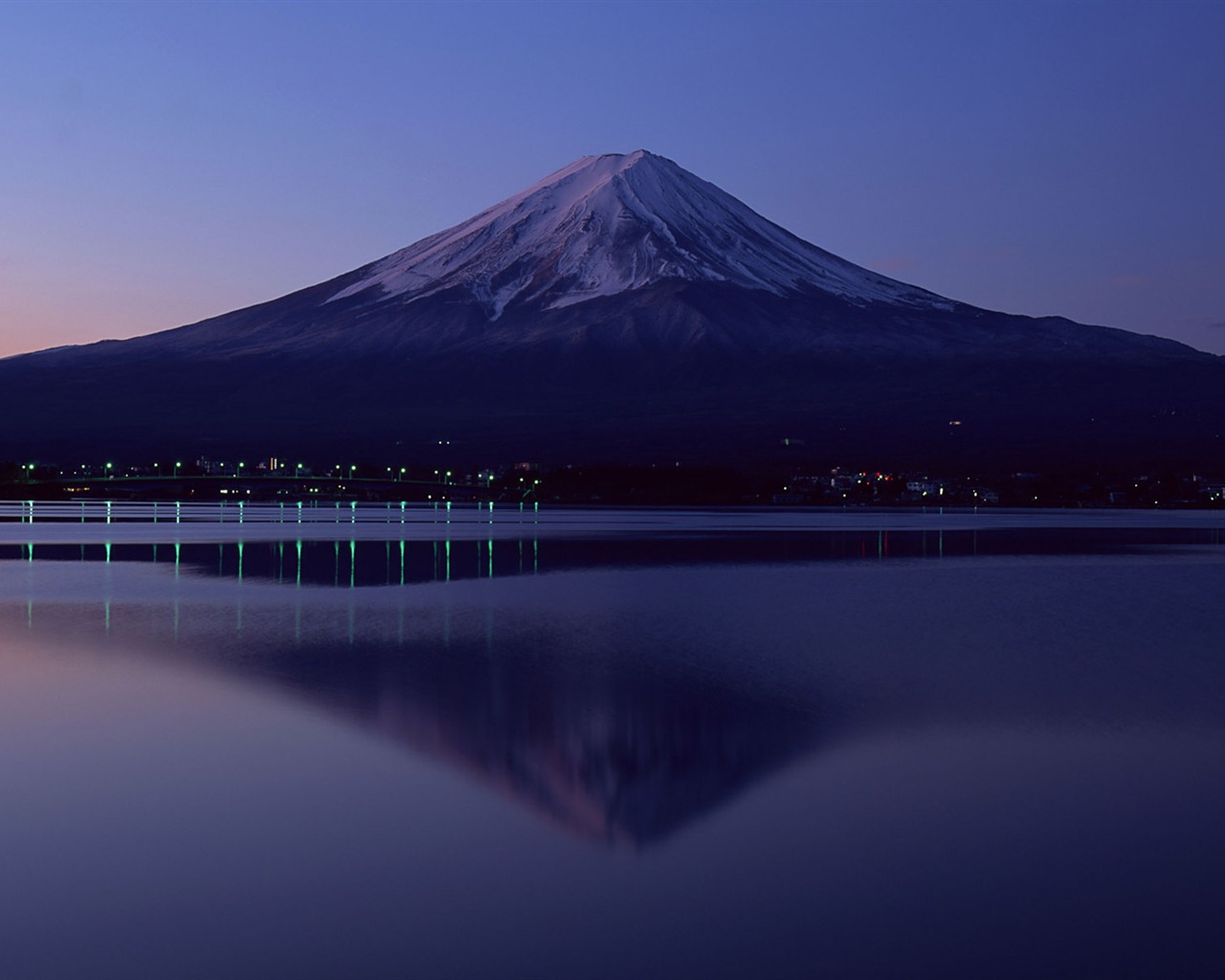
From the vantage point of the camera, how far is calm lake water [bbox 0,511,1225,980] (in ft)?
18.4

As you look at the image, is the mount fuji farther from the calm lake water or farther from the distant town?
the calm lake water

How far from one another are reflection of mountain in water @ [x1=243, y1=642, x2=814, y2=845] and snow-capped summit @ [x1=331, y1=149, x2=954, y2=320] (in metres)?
171

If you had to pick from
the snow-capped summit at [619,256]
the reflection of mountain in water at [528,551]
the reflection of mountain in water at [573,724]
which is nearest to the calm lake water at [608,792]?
the reflection of mountain in water at [573,724]

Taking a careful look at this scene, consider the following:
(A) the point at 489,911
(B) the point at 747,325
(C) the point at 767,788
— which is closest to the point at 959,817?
(C) the point at 767,788

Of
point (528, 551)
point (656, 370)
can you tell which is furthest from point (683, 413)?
point (528, 551)

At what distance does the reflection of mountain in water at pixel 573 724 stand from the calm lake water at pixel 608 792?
0.05 meters

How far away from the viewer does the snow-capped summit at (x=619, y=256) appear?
7308 inches

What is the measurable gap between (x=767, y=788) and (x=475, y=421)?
14637cm

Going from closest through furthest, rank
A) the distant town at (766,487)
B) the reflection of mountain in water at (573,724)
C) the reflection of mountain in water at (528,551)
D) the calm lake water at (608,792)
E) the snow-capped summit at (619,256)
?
the calm lake water at (608,792), the reflection of mountain in water at (573,724), the reflection of mountain in water at (528,551), the distant town at (766,487), the snow-capped summit at (619,256)

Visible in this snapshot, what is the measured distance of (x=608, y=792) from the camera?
808 centimetres

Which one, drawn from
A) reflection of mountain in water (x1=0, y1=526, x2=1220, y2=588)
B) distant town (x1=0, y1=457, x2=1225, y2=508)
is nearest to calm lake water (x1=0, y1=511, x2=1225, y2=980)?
reflection of mountain in water (x1=0, y1=526, x2=1220, y2=588)

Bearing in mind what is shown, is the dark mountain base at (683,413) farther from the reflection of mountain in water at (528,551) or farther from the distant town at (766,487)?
the reflection of mountain in water at (528,551)

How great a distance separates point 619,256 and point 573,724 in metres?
179

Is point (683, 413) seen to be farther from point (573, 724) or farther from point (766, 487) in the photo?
point (573, 724)
